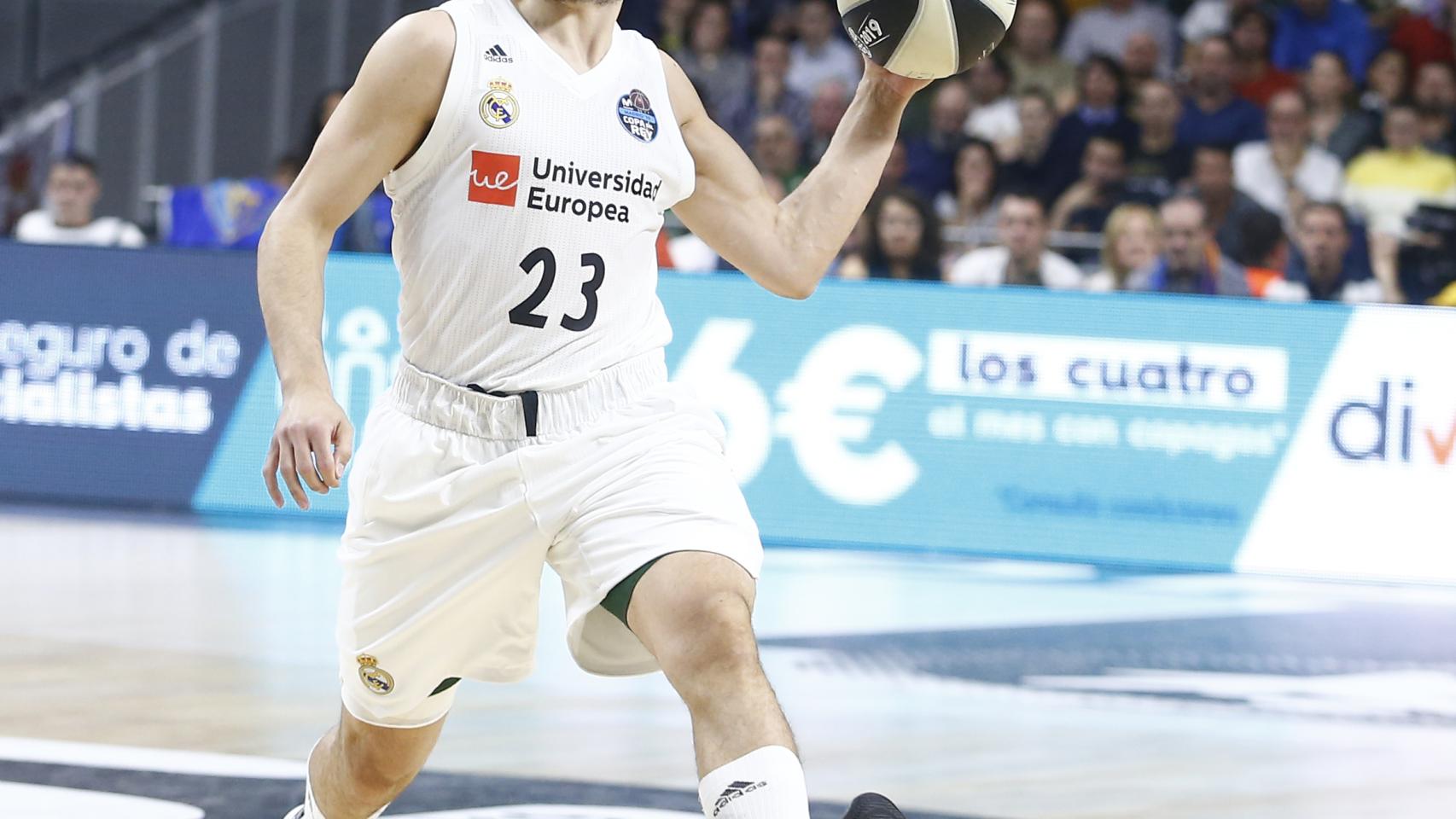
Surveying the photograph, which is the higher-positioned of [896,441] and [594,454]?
[594,454]

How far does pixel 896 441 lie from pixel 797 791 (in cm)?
663

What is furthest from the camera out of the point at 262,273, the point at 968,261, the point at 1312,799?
the point at 968,261

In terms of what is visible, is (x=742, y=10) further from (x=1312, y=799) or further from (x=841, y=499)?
(x=1312, y=799)

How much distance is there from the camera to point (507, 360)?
3750 mm

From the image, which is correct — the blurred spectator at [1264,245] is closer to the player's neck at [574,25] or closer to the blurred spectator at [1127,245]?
the blurred spectator at [1127,245]

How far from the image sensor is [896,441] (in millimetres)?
9797

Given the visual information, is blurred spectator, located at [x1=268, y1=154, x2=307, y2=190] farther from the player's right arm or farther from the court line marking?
the player's right arm

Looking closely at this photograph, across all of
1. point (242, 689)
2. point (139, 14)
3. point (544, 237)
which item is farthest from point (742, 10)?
point (544, 237)

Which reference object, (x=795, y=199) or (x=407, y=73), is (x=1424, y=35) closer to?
(x=795, y=199)

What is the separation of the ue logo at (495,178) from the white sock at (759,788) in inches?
42.4

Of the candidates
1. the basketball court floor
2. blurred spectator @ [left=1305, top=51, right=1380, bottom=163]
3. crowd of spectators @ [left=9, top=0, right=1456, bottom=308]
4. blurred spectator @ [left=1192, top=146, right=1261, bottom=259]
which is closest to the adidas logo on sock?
the basketball court floor

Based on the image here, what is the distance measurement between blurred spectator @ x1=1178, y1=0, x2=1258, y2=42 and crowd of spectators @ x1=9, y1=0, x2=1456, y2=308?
0.01 metres

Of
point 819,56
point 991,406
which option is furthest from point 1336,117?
point 991,406

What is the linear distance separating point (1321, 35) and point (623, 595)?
10770mm
